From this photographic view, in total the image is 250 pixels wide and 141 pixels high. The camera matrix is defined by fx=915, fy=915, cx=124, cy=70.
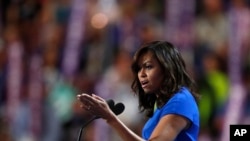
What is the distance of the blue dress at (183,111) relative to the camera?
10.2ft

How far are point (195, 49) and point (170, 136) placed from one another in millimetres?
3807

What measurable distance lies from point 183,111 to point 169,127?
0.27ft

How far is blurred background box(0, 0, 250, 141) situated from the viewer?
21.8 ft

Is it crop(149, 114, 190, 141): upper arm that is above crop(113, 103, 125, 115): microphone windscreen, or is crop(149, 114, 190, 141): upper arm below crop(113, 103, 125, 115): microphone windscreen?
below

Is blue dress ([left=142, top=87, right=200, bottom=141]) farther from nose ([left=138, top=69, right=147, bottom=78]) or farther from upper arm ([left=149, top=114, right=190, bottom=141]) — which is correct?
nose ([left=138, top=69, right=147, bottom=78])

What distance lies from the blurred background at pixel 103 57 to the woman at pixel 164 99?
10.5ft

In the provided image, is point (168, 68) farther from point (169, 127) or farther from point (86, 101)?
point (86, 101)


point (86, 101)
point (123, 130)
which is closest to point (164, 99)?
point (123, 130)

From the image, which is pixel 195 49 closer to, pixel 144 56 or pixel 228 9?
pixel 228 9


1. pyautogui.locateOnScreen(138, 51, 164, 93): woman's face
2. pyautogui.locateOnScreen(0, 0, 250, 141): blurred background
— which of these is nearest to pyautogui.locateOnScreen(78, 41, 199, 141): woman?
pyautogui.locateOnScreen(138, 51, 164, 93): woman's face

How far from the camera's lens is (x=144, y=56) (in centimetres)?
321

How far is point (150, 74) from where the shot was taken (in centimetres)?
314

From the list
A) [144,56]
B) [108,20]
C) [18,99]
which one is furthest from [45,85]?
[144,56]

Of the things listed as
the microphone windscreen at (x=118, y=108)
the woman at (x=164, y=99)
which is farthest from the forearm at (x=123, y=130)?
the microphone windscreen at (x=118, y=108)
